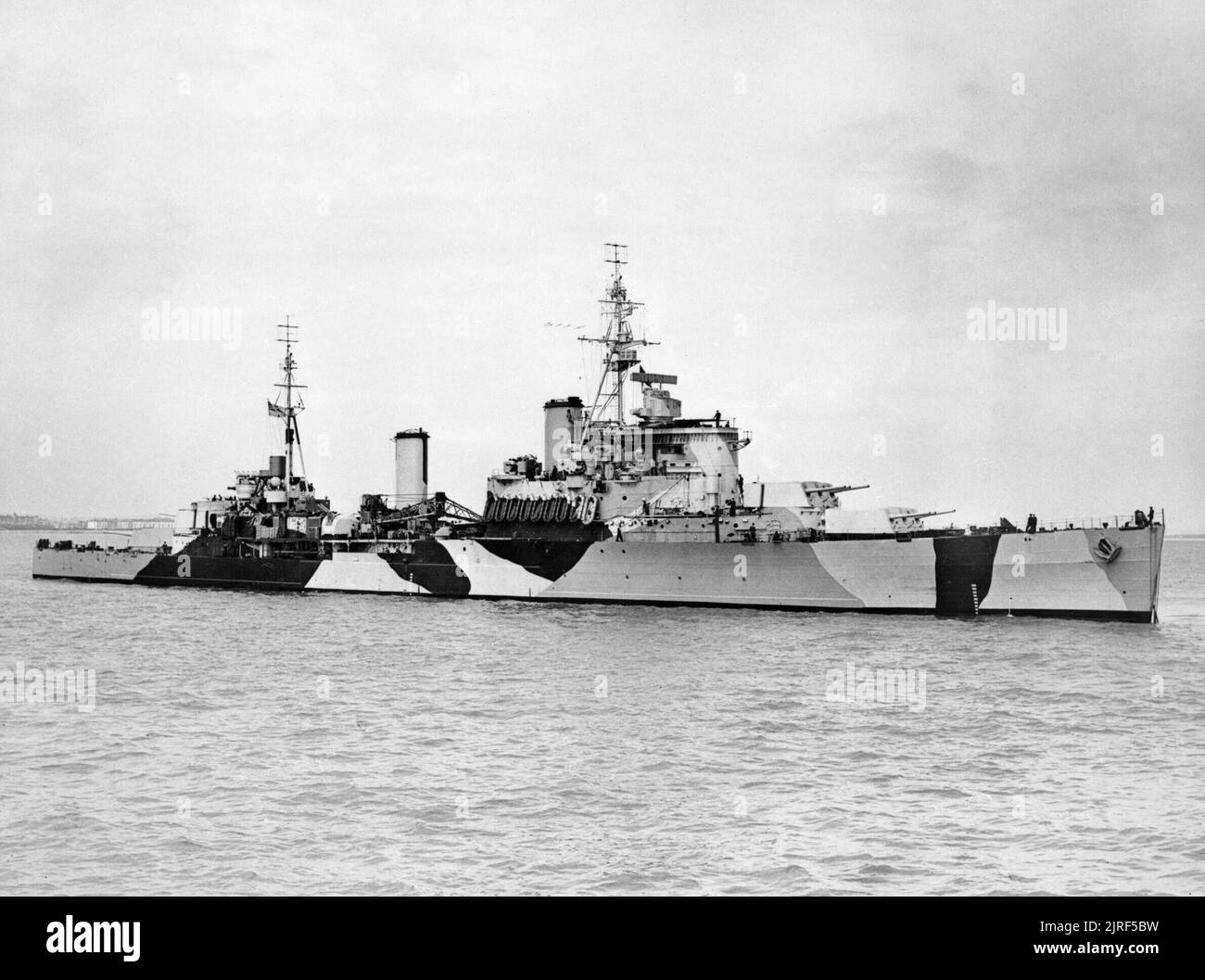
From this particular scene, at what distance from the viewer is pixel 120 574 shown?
4644 cm

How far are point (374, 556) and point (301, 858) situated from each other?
28733 millimetres

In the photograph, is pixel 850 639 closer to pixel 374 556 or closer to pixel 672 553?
pixel 672 553

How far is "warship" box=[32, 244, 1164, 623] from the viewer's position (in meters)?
25.3

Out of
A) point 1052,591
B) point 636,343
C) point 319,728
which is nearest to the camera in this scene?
point 319,728

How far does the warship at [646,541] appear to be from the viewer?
25344 mm

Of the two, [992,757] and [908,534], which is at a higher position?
[908,534]

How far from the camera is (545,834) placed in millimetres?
9531

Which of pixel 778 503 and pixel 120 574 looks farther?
pixel 120 574

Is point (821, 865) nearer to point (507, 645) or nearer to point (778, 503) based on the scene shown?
point (507, 645)

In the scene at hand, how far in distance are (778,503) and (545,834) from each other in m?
21.3

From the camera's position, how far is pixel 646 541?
30.1 meters
